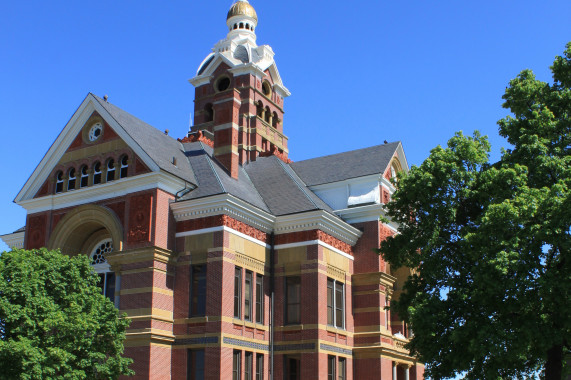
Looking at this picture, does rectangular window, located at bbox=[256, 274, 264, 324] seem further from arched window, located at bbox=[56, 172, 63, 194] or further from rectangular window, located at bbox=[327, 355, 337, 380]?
arched window, located at bbox=[56, 172, 63, 194]

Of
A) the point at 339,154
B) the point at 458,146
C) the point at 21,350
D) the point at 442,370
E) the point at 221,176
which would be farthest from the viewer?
the point at 339,154

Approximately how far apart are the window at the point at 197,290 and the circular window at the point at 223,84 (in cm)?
1751

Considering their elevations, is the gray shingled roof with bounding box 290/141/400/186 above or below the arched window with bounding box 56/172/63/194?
above

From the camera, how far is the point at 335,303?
106 ft

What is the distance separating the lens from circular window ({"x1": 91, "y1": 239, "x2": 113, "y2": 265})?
105ft

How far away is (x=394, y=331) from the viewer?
120 feet

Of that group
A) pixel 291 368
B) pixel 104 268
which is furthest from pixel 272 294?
pixel 104 268

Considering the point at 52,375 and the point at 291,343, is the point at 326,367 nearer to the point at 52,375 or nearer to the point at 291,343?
the point at 291,343

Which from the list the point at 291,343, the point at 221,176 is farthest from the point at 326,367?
the point at 221,176

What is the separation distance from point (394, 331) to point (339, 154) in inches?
436

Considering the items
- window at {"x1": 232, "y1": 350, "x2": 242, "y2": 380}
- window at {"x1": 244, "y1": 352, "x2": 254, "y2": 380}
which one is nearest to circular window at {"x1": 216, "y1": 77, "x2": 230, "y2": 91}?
window at {"x1": 244, "y1": 352, "x2": 254, "y2": 380}

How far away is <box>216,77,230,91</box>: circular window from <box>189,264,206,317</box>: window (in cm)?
1751

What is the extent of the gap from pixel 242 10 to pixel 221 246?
79.4 feet

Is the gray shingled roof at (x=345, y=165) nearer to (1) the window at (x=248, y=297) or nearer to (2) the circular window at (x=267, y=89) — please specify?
(2) the circular window at (x=267, y=89)
